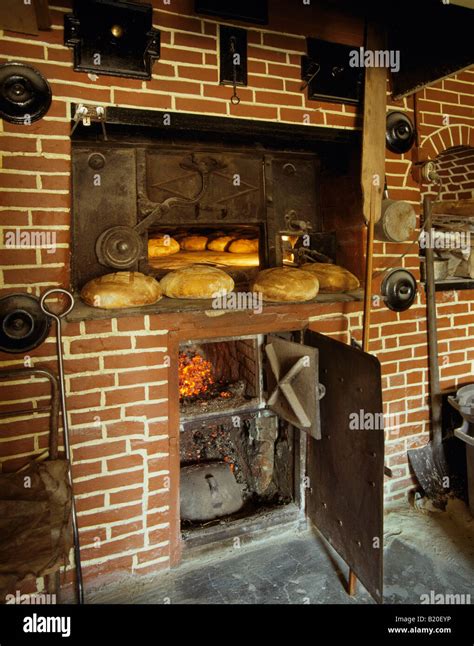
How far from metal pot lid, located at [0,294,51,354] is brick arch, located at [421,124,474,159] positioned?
281 centimetres

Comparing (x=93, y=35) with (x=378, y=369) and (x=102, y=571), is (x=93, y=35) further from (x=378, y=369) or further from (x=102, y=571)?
(x=102, y=571)

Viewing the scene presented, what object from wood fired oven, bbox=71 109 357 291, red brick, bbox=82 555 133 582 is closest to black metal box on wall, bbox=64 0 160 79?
wood fired oven, bbox=71 109 357 291

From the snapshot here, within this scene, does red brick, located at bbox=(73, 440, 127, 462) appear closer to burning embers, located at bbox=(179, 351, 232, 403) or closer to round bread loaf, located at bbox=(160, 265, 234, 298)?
burning embers, located at bbox=(179, 351, 232, 403)

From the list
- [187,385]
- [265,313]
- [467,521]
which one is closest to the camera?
[265,313]

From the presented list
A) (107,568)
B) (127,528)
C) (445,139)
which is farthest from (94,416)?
(445,139)

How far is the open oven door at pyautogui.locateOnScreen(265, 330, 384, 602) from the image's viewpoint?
7.44 feet

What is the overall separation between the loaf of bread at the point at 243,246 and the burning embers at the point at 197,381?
0.93 metres

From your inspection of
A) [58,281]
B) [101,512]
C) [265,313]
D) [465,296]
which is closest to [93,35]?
[58,281]

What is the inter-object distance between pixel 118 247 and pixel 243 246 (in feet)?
3.57

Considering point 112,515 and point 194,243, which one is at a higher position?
point 194,243

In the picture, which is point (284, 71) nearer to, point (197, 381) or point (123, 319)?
point (123, 319)

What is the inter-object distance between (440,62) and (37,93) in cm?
225

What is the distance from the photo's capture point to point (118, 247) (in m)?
2.49
